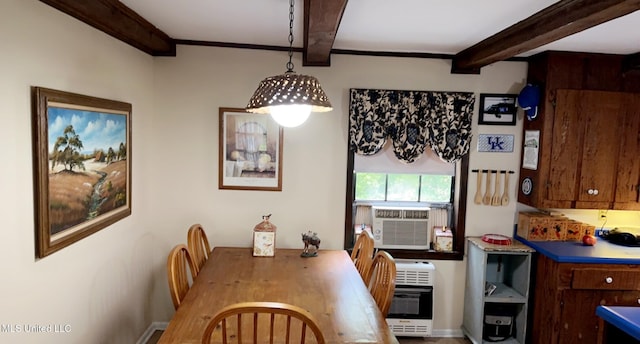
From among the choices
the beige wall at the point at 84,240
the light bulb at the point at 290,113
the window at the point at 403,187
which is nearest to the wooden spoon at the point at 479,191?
the window at the point at 403,187

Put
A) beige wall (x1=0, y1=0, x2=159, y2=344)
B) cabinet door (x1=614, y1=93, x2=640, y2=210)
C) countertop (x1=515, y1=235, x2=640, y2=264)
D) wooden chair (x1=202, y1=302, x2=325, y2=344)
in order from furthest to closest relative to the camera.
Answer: cabinet door (x1=614, y1=93, x2=640, y2=210) → countertop (x1=515, y1=235, x2=640, y2=264) → beige wall (x1=0, y1=0, x2=159, y2=344) → wooden chair (x1=202, y1=302, x2=325, y2=344)

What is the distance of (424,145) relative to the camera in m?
3.28

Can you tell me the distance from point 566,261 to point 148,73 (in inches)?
130

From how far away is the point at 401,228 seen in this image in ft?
11.1

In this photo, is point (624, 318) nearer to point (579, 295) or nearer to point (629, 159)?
point (579, 295)

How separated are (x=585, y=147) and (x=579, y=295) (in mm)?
1084

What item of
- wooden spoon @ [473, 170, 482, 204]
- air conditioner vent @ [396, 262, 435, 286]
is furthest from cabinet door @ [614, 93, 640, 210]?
air conditioner vent @ [396, 262, 435, 286]

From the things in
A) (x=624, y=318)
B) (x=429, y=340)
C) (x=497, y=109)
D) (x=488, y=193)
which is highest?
(x=497, y=109)

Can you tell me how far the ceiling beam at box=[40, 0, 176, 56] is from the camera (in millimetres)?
1958

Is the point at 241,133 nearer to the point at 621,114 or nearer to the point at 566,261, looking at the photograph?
the point at 566,261

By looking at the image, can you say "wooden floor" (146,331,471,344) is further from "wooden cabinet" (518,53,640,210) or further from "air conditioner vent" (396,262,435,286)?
"wooden cabinet" (518,53,640,210)

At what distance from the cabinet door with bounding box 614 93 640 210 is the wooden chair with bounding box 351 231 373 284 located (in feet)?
6.50

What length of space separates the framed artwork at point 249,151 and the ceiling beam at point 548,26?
1.59 m

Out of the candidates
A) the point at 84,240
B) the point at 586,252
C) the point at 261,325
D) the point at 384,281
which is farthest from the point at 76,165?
the point at 586,252
